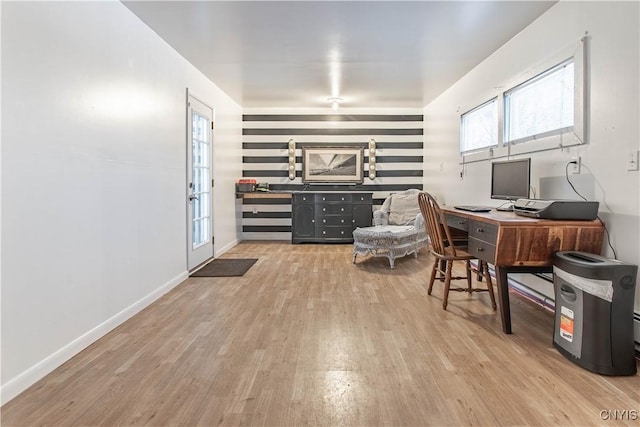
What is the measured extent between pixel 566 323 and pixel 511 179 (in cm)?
136

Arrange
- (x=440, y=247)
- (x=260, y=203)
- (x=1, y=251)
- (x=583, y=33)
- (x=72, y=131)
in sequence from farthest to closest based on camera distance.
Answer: (x=260, y=203) → (x=440, y=247) → (x=583, y=33) → (x=72, y=131) → (x=1, y=251)

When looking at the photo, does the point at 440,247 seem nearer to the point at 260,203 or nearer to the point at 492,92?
the point at 492,92

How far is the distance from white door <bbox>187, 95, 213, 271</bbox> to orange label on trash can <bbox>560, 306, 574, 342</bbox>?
3.45 meters

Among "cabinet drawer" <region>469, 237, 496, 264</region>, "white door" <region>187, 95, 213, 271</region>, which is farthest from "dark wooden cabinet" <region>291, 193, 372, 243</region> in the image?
"cabinet drawer" <region>469, 237, 496, 264</region>

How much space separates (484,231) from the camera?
2.65 metres

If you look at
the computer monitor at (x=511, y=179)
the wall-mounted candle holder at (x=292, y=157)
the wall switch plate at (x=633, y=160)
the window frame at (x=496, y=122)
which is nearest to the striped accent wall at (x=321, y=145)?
the wall-mounted candle holder at (x=292, y=157)

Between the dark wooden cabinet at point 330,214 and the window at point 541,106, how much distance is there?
289 cm

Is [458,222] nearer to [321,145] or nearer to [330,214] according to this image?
[330,214]

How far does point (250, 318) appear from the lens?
286 cm

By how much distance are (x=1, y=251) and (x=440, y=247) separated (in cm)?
287

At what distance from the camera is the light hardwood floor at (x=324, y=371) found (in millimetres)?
1651

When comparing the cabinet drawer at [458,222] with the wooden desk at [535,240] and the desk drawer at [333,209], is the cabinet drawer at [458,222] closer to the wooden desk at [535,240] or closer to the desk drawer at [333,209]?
the wooden desk at [535,240]

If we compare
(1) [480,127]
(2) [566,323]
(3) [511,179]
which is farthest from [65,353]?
(1) [480,127]

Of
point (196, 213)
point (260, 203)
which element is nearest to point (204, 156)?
point (196, 213)
